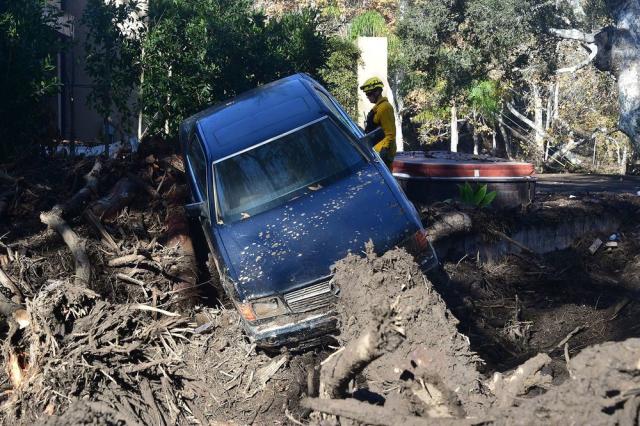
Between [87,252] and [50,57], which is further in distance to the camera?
[50,57]

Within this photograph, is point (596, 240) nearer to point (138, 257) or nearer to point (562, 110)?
point (138, 257)

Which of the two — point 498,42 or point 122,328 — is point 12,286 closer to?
point 122,328

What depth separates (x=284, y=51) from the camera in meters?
13.8

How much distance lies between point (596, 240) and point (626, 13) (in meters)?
10.1

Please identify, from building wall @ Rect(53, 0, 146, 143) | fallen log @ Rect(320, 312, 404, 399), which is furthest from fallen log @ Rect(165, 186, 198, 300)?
building wall @ Rect(53, 0, 146, 143)

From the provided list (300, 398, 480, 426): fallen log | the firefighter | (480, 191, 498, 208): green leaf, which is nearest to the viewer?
(300, 398, 480, 426): fallen log

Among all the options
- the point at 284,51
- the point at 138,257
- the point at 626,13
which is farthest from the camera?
the point at 626,13

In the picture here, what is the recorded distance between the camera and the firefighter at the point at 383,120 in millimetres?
9383

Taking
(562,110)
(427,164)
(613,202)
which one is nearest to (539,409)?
(427,164)

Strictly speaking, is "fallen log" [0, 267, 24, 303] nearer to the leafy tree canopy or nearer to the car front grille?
the car front grille

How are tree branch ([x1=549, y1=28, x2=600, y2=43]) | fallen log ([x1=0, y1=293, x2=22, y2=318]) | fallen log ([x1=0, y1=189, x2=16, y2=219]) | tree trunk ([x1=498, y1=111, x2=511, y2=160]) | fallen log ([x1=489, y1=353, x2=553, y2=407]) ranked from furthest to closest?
tree trunk ([x1=498, y1=111, x2=511, y2=160])
tree branch ([x1=549, y1=28, x2=600, y2=43])
fallen log ([x1=0, y1=189, x2=16, y2=219])
fallen log ([x1=0, y1=293, x2=22, y2=318])
fallen log ([x1=489, y1=353, x2=553, y2=407])

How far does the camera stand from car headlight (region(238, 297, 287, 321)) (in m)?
6.38

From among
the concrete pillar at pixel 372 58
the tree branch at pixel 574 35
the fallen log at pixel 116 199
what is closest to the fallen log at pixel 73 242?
the fallen log at pixel 116 199

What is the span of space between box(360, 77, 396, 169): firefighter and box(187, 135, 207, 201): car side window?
2.09 m
